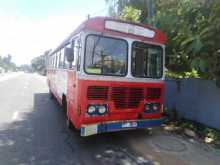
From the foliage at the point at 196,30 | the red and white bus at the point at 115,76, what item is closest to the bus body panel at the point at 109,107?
the red and white bus at the point at 115,76

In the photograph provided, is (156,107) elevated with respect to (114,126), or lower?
elevated

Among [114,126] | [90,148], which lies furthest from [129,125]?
[90,148]

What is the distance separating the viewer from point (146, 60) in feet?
21.6

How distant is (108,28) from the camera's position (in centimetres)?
585

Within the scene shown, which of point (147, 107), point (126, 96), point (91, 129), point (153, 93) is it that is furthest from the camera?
point (153, 93)

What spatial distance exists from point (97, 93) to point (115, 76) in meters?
0.62

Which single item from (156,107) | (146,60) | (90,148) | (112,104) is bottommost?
(90,148)

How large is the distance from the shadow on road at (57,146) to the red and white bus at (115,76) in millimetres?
538

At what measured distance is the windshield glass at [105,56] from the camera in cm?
573

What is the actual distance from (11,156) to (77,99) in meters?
1.85

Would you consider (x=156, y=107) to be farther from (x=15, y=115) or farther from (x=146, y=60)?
(x=15, y=115)

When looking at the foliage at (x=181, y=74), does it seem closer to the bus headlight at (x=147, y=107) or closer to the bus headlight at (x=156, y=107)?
the bus headlight at (x=156, y=107)

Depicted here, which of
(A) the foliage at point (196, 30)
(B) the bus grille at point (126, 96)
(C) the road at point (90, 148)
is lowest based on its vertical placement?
(C) the road at point (90, 148)

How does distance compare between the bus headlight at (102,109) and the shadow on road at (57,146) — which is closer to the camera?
the shadow on road at (57,146)
